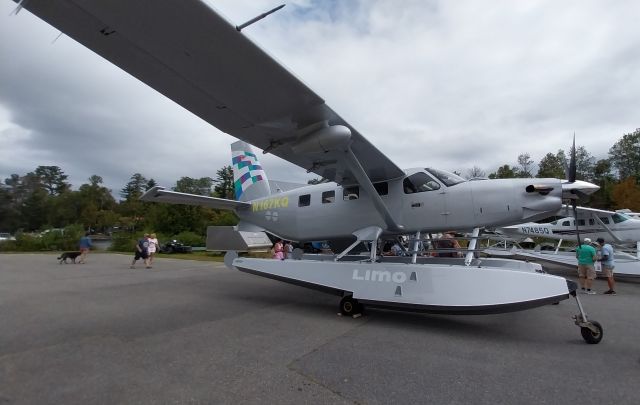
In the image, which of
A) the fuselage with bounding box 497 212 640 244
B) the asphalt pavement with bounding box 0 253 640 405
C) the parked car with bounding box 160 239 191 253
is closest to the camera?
the asphalt pavement with bounding box 0 253 640 405

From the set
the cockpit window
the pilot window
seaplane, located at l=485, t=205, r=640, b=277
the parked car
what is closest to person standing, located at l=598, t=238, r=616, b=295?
seaplane, located at l=485, t=205, r=640, b=277

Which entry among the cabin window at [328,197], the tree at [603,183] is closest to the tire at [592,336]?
the cabin window at [328,197]

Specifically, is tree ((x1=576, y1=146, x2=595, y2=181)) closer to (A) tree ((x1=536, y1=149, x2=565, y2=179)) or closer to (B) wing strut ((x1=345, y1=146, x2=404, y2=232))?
(A) tree ((x1=536, y1=149, x2=565, y2=179))

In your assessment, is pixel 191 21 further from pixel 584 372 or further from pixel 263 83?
pixel 584 372

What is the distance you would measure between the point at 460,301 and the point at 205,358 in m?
3.72

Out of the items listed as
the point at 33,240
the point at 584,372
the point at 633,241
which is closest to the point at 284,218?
the point at 584,372

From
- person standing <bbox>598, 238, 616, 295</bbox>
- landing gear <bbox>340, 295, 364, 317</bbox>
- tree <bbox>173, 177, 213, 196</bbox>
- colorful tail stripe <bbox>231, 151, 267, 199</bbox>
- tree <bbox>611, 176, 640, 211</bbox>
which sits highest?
tree <bbox>173, 177, 213, 196</bbox>

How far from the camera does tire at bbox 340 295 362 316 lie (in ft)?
19.9

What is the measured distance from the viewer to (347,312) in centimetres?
612

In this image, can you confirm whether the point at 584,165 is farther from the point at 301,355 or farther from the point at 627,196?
the point at 301,355

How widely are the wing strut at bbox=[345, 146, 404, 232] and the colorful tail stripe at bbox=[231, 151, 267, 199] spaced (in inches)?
198

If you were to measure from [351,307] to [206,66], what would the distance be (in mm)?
4658

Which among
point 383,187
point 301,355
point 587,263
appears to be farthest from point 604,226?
point 301,355

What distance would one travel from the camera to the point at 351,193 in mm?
7668
